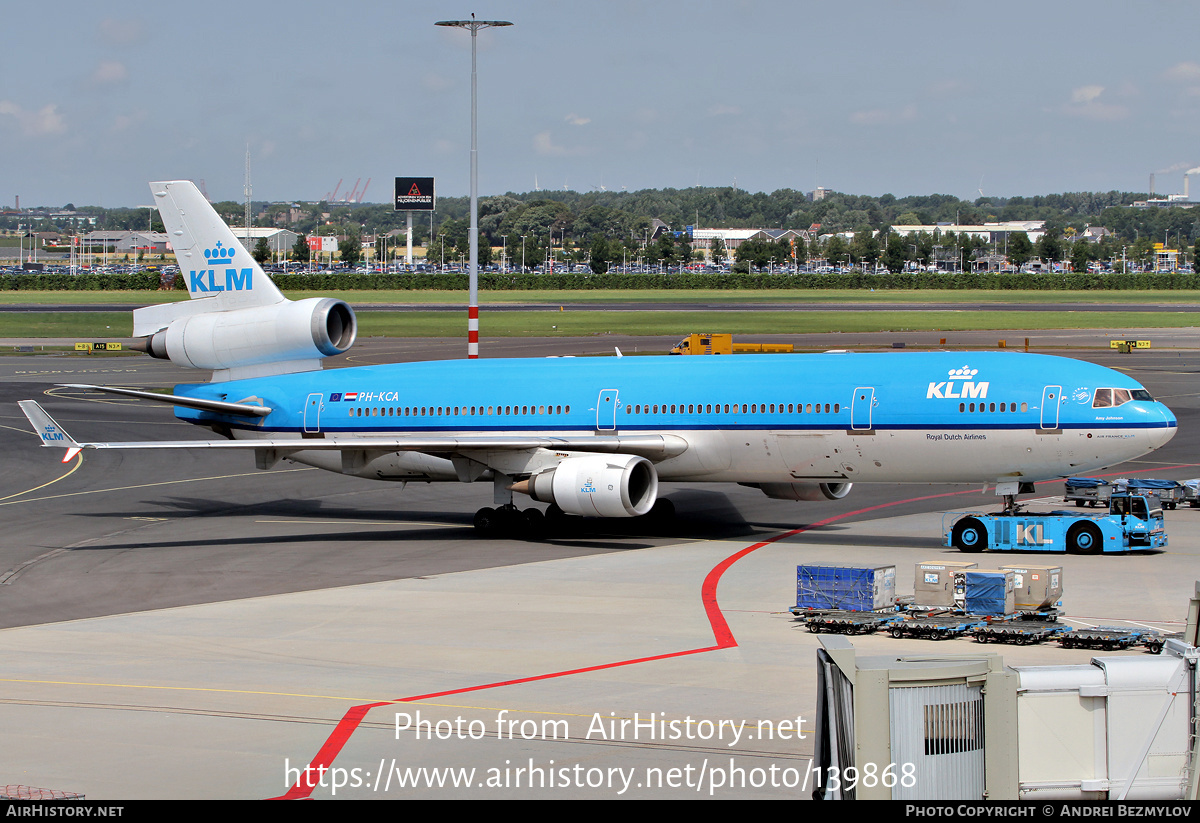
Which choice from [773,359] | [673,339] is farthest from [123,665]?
[673,339]

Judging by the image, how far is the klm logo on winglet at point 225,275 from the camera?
38.6 m

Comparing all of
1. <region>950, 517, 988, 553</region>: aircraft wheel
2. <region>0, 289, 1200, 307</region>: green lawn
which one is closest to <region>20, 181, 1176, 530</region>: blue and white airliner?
<region>950, 517, 988, 553</region>: aircraft wheel

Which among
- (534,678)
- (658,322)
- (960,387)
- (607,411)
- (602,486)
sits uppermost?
(960,387)

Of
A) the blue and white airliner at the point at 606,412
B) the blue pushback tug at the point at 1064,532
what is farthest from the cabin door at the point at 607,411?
the blue pushback tug at the point at 1064,532

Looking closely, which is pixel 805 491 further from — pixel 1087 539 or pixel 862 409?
pixel 1087 539

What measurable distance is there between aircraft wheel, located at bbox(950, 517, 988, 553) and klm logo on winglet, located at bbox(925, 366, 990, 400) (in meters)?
3.03

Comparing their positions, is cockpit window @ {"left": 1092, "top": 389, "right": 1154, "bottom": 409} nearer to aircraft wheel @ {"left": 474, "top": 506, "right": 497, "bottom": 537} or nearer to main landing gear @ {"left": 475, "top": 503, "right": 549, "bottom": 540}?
main landing gear @ {"left": 475, "top": 503, "right": 549, "bottom": 540}

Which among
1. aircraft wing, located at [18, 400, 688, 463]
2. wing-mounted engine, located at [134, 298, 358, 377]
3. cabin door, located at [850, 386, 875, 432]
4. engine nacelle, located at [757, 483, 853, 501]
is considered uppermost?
wing-mounted engine, located at [134, 298, 358, 377]

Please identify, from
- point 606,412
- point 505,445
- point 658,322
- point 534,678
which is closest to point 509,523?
point 505,445

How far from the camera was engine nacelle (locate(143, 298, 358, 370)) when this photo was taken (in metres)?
38.5

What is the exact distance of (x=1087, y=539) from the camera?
100ft

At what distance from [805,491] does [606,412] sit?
5.91 m

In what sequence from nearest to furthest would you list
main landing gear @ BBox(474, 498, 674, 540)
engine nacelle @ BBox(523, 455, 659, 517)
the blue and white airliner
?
the blue and white airliner, engine nacelle @ BBox(523, 455, 659, 517), main landing gear @ BBox(474, 498, 674, 540)

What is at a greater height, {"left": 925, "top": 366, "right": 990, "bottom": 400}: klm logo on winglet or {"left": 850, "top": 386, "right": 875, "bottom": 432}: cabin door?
{"left": 925, "top": 366, "right": 990, "bottom": 400}: klm logo on winglet
